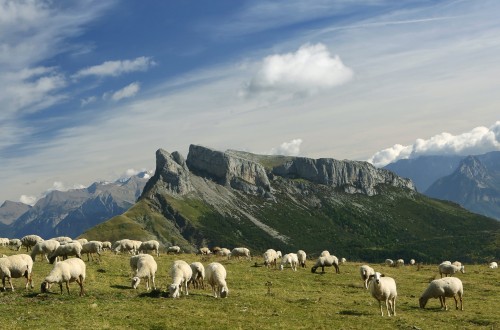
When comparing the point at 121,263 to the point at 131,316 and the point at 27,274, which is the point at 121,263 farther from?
the point at 131,316

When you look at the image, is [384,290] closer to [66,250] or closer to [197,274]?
[197,274]

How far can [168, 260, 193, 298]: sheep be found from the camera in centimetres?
2908

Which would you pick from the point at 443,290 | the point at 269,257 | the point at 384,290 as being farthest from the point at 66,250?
the point at 443,290

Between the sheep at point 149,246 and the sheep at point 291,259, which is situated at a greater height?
the sheep at point 149,246

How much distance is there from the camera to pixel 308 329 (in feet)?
77.1

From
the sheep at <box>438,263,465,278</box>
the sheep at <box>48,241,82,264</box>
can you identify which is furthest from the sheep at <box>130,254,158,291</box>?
the sheep at <box>438,263,465,278</box>

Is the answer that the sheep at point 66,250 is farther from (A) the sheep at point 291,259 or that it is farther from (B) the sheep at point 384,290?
(B) the sheep at point 384,290

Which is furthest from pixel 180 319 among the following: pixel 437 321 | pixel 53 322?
pixel 437 321

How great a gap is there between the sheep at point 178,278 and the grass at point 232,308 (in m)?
0.71

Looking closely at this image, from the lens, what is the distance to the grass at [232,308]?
23281 mm

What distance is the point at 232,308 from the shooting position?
27.2 meters

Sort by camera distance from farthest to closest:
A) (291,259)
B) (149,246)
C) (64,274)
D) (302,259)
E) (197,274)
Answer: (149,246)
(302,259)
(291,259)
(197,274)
(64,274)

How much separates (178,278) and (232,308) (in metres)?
4.94

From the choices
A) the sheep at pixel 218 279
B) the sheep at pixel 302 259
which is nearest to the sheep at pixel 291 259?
the sheep at pixel 302 259
